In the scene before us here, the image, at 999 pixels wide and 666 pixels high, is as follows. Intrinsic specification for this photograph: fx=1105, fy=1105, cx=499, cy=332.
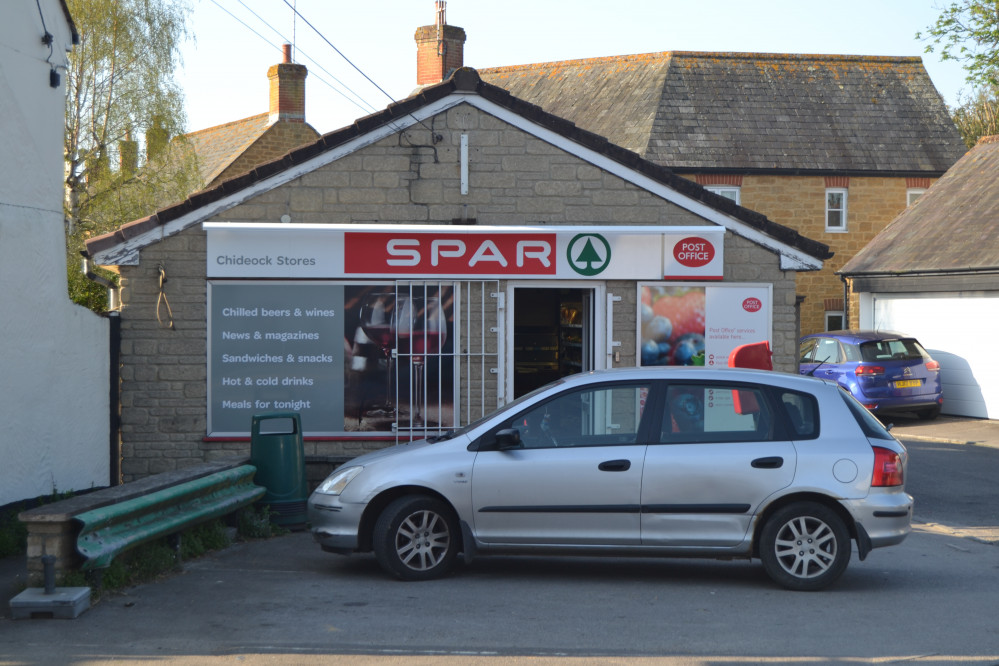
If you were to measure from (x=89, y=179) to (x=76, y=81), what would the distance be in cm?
244

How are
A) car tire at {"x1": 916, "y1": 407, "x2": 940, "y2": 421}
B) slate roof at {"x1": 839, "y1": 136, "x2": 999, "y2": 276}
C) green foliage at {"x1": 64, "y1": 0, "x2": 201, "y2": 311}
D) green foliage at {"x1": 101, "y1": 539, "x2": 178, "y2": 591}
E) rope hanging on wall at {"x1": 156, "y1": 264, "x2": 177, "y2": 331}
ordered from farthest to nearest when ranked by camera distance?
green foliage at {"x1": 64, "y1": 0, "x2": 201, "y2": 311}, slate roof at {"x1": 839, "y1": 136, "x2": 999, "y2": 276}, car tire at {"x1": 916, "y1": 407, "x2": 940, "y2": 421}, rope hanging on wall at {"x1": 156, "y1": 264, "x2": 177, "y2": 331}, green foliage at {"x1": 101, "y1": 539, "x2": 178, "y2": 591}

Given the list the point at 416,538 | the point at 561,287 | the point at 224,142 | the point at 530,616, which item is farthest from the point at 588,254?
the point at 224,142

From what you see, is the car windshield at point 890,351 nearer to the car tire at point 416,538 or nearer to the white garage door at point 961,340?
the white garage door at point 961,340

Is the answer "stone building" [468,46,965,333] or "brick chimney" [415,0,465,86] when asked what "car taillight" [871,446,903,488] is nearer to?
"brick chimney" [415,0,465,86]

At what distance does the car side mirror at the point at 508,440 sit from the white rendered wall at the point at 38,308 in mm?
4577

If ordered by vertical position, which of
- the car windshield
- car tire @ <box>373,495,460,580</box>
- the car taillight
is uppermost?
the car windshield

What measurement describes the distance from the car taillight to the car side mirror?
2.60 meters

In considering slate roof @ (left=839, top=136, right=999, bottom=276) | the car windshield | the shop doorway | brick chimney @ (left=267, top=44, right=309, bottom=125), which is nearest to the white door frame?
the shop doorway

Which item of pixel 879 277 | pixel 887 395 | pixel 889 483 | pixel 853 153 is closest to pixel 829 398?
pixel 889 483

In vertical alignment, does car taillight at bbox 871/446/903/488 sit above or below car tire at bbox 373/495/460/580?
above

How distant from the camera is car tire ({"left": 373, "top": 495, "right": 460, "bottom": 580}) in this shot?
8258 mm

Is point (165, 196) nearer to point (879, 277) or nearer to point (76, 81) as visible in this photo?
point (76, 81)

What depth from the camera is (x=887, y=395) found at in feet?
68.8

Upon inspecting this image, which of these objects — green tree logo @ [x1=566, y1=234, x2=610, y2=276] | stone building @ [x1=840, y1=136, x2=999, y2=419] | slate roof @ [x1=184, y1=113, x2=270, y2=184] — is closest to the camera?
green tree logo @ [x1=566, y1=234, x2=610, y2=276]
